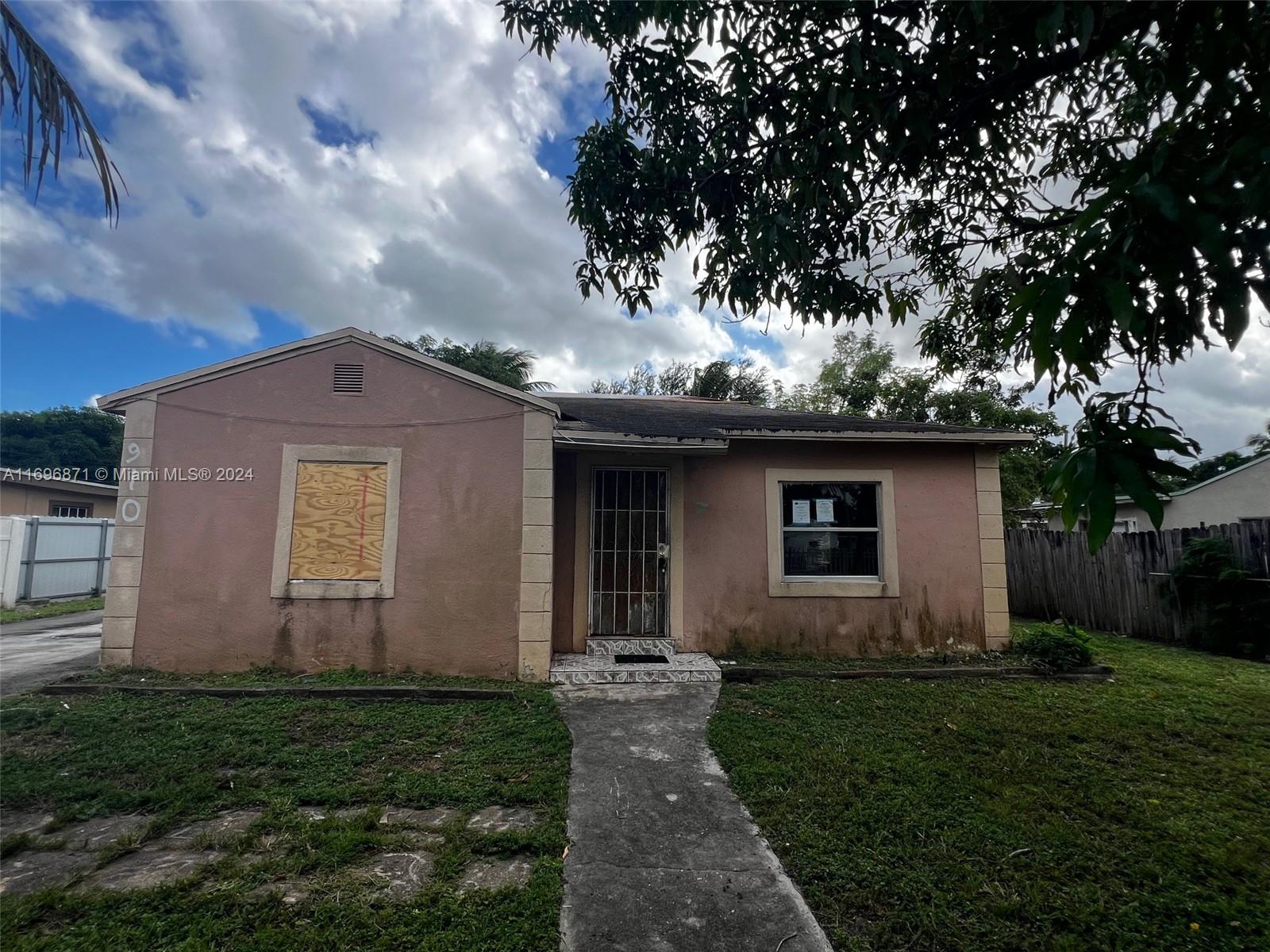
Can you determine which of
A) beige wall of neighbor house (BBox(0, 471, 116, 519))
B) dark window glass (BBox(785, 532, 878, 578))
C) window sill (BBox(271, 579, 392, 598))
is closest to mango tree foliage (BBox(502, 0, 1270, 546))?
dark window glass (BBox(785, 532, 878, 578))

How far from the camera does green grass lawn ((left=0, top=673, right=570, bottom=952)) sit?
2250 millimetres

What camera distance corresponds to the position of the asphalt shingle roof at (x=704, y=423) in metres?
6.34

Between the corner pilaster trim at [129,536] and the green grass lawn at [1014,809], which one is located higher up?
the corner pilaster trim at [129,536]

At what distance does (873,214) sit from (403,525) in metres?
5.06

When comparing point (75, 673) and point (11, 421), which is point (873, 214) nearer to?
point (75, 673)

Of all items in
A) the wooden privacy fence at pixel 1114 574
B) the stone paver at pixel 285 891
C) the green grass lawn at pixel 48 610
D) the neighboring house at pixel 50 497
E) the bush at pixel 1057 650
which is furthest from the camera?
the neighboring house at pixel 50 497

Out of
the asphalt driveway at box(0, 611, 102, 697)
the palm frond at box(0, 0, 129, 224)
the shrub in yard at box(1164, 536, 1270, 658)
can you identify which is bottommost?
the asphalt driveway at box(0, 611, 102, 697)

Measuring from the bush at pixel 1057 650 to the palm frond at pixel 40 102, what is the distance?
975cm

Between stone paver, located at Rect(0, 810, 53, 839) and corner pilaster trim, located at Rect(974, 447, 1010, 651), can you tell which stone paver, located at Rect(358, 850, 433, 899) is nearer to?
stone paver, located at Rect(0, 810, 53, 839)

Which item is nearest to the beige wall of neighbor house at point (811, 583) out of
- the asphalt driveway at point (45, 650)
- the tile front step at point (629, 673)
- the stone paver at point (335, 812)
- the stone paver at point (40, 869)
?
the tile front step at point (629, 673)

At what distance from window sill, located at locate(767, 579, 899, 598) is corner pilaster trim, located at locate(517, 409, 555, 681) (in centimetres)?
272

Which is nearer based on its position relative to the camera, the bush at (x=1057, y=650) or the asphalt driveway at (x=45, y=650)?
the asphalt driveway at (x=45, y=650)

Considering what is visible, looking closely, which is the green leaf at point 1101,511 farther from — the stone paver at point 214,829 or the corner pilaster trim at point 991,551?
the corner pilaster trim at point 991,551

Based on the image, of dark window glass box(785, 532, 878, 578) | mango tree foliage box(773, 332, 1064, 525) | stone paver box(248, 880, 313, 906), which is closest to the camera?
stone paver box(248, 880, 313, 906)
